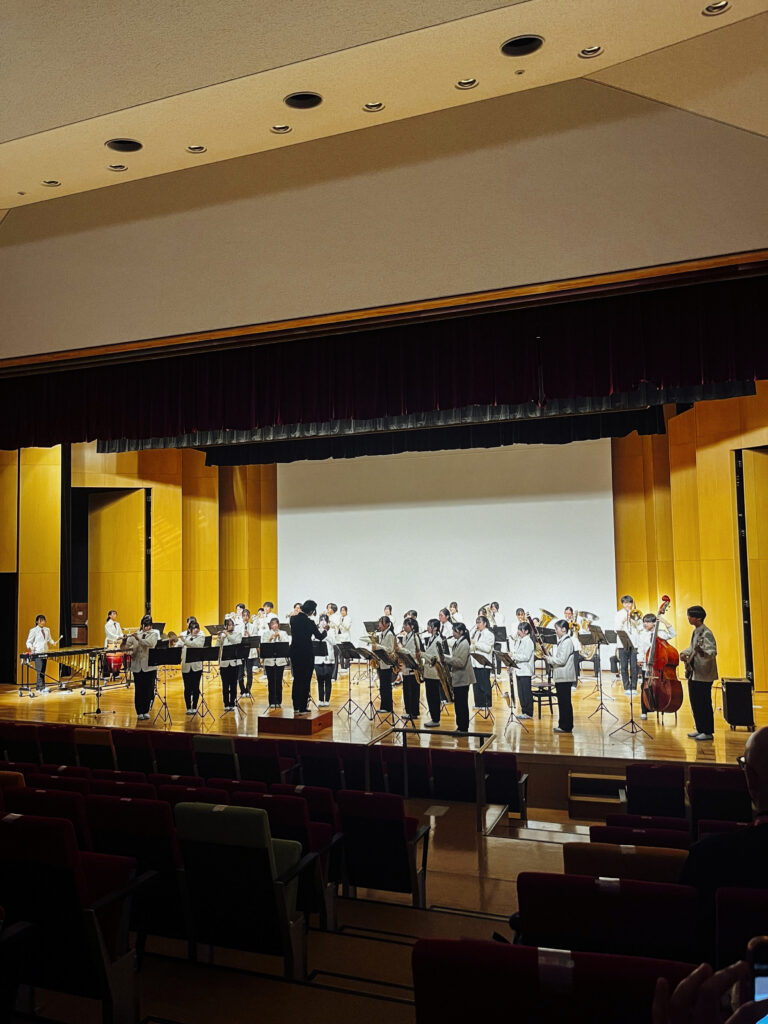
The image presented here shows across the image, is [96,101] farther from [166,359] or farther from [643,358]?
[643,358]

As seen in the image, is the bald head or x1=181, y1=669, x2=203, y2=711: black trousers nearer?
the bald head

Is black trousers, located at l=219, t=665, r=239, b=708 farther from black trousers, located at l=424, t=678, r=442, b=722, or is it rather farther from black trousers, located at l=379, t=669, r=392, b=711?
black trousers, located at l=424, t=678, r=442, b=722

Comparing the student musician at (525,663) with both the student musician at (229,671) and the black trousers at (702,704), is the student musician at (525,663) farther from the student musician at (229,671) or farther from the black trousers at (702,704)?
the student musician at (229,671)

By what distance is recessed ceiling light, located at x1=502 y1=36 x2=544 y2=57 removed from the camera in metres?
4.89

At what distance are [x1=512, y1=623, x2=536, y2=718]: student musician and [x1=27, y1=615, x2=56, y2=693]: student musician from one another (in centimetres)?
853

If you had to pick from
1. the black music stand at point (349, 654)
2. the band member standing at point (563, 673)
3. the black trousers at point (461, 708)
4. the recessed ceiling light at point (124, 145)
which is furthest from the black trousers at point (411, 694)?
the recessed ceiling light at point (124, 145)

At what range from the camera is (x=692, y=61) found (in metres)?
5.45

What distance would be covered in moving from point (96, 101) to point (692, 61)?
4.13 meters

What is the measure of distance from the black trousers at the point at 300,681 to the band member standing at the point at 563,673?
10.8ft

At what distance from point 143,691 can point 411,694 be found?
380 cm

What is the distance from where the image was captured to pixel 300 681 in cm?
1078

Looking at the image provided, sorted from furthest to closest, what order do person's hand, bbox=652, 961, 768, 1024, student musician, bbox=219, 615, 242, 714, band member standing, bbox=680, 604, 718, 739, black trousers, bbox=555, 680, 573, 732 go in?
student musician, bbox=219, 615, 242, 714 → black trousers, bbox=555, 680, 573, 732 → band member standing, bbox=680, 604, 718, 739 → person's hand, bbox=652, 961, 768, 1024

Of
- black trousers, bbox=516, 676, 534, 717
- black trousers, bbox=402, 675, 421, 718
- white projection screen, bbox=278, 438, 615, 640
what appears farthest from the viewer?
white projection screen, bbox=278, 438, 615, 640

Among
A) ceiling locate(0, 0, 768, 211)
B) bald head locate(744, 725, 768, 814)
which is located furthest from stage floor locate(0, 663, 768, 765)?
ceiling locate(0, 0, 768, 211)
